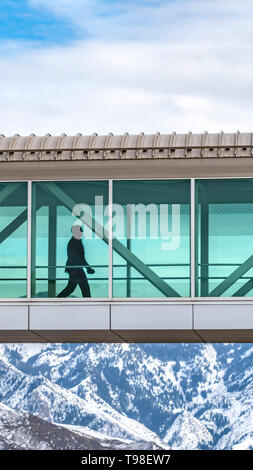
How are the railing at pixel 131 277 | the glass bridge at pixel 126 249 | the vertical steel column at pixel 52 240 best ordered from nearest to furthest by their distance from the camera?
the glass bridge at pixel 126 249 → the railing at pixel 131 277 → the vertical steel column at pixel 52 240

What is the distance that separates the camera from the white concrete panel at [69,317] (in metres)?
21.8

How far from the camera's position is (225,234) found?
22094 millimetres

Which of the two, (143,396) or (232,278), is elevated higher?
(232,278)

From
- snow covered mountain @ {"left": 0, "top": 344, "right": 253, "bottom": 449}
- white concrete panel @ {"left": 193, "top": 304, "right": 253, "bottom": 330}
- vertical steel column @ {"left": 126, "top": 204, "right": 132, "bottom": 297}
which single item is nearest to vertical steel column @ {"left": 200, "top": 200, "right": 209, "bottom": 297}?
white concrete panel @ {"left": 193, "top": 304, "right": 253, "bottom": 330}

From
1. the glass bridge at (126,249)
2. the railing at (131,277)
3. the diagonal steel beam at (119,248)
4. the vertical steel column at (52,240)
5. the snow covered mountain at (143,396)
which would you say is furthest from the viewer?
the snow covered mountain at (143,396)

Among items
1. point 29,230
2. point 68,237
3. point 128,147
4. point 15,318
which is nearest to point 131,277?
point 68,237

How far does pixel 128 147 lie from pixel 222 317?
434 centimetres

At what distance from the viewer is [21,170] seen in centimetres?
2244

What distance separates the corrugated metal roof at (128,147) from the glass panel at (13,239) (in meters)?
0.80

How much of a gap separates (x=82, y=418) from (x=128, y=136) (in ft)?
Result: 538

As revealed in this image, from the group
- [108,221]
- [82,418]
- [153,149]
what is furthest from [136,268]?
[82,418]

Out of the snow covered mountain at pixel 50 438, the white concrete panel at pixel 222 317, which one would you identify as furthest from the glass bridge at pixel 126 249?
the snow covered mountain at pixel 50 438

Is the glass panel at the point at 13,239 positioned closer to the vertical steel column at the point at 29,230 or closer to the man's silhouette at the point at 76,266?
the vertical steel column at the point at 29,230

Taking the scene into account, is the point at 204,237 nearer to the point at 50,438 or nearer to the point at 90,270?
the point at 90,270
